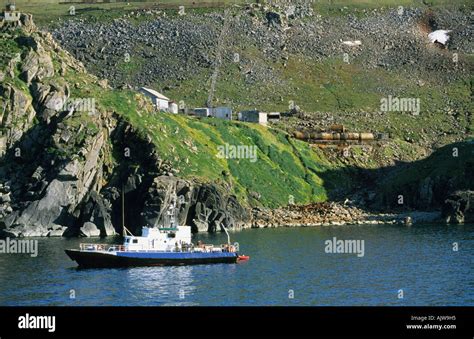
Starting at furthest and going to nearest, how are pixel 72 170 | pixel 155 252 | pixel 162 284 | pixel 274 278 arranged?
pixel 72 170
pixel 155 252
pixel 274 278
pixel 162 284

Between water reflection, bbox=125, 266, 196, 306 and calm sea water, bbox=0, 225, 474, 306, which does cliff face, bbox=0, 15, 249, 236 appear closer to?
calm sea water, bbox=0, 225, 474, 306

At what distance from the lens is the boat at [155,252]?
125438 mm

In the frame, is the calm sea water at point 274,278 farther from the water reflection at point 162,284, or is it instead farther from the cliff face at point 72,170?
the cliff face at point 72,170

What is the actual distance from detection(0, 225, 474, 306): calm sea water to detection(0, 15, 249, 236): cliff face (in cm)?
1265

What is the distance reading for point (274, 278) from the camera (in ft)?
372

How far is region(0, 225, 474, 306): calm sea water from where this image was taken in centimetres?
9812

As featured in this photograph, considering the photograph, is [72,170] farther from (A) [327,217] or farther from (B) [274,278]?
(B) [274,278]

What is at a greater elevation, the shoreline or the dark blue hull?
the shoreline

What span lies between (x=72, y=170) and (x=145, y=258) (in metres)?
46.1

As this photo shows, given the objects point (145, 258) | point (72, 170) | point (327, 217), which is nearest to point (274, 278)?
point (145, 258)
